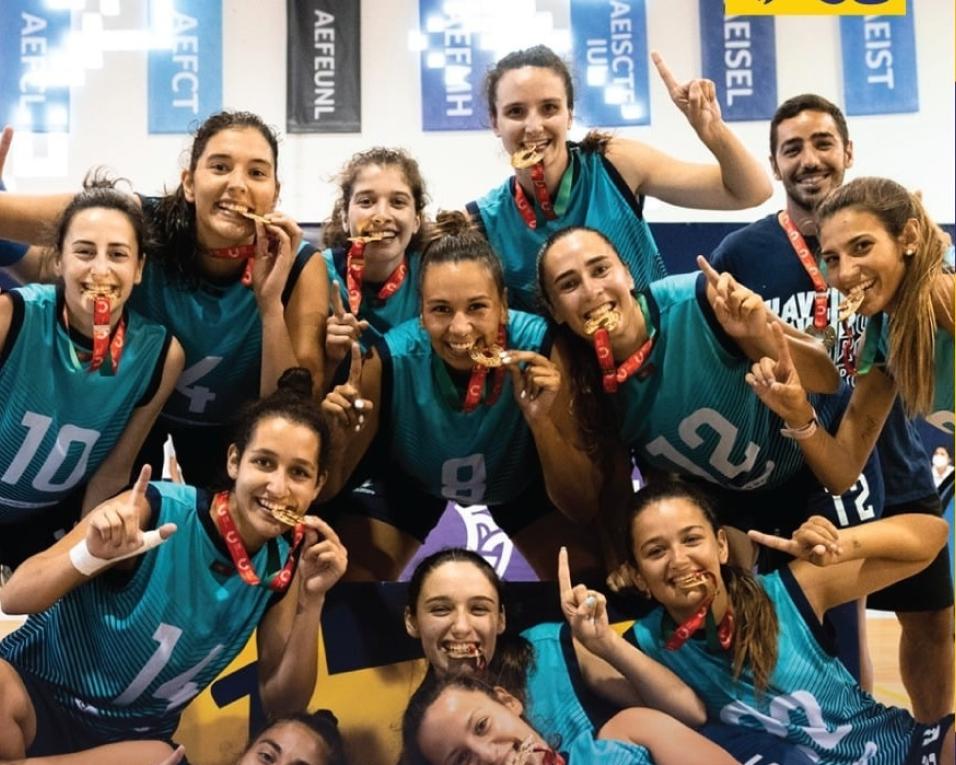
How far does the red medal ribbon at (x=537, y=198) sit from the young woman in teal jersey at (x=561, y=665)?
824 mm

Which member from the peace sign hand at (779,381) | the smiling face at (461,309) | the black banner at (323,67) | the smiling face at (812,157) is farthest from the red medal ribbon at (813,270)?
the black banner at (323,67)

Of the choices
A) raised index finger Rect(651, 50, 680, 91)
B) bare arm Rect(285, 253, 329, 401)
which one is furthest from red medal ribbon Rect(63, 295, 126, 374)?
raised index finger Rect(651, 50, 680, 91)

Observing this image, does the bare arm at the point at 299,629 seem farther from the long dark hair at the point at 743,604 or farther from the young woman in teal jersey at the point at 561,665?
the long dark hair at the point at 743,604

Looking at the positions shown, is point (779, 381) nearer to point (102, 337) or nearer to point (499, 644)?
point (499, 644)

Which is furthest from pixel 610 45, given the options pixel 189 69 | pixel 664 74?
pixel 664 74

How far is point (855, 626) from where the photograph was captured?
249cm

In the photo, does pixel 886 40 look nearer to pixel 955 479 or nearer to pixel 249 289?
pixel 955 479

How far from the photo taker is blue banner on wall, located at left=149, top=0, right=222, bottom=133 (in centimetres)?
417

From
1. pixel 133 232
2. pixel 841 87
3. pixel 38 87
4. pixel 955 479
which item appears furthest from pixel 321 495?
pixel 841 87

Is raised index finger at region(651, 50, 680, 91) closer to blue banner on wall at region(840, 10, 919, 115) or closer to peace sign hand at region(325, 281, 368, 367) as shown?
peace sign hand at region(325, 281, 368, 367)

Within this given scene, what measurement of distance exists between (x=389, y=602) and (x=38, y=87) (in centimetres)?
287

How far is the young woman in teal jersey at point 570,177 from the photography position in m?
2.46

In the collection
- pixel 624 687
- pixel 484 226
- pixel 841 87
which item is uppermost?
pixel 841 87

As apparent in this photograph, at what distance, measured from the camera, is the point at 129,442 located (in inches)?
88.1
